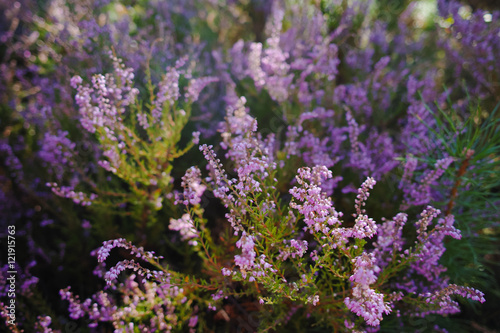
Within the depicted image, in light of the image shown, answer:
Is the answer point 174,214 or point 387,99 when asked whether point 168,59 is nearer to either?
point 174,214

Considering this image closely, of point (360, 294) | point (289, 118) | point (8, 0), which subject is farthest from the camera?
point (8, 0)

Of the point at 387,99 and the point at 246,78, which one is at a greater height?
Answer: the point at 246,78

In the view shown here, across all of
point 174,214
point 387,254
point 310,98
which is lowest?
point 387,254

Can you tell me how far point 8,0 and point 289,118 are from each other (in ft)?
11.4

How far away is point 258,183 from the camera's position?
3.80 feet

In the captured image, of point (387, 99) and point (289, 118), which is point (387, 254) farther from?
point (387, 99)

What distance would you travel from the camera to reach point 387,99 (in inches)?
94.0

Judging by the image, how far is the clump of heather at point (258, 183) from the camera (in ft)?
4.14

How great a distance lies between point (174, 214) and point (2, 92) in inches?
94.0

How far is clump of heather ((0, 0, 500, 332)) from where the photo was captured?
1262 mm

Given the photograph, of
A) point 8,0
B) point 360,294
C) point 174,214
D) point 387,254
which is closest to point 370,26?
point 387,254

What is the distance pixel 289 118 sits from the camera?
6.69ft

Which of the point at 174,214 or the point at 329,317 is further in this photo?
the point at 174,214

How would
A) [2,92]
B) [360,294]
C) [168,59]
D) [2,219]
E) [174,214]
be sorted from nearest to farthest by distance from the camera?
1. [360,294]
2. [174,214]
3. [2,219]
4. [168,59]
5. [2,92]
